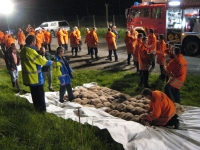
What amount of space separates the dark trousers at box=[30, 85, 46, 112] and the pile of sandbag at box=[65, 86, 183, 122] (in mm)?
1396

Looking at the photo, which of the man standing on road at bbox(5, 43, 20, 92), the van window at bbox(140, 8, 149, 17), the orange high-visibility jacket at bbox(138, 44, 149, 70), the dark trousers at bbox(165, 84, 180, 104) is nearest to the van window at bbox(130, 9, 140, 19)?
the van window at bbox(140, 8, 149, 17)

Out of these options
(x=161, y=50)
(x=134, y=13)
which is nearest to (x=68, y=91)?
(x=161, y=50)

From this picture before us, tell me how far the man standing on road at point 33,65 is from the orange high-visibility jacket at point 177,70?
3238 millimetres

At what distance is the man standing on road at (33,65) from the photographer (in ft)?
19.2

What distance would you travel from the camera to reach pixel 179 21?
1436 cm

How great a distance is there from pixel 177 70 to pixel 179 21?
331 inches

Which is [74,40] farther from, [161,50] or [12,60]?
[161,50]

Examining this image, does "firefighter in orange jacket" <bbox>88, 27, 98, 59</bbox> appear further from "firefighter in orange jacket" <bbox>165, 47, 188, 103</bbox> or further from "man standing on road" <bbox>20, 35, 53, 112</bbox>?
"man standing on road" <bbox>20, 35, 53, 112</bbox>

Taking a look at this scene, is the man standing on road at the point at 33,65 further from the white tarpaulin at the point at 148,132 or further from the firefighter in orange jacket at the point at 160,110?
the firefighter in orange jacket at the point at 160,110

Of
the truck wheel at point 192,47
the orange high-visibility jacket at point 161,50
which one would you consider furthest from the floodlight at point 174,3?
the orange high-visibility jacket at point 161,50

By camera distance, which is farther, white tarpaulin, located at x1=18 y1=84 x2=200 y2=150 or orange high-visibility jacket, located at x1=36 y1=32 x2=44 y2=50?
orange high-visibility jacket, located at x1=36 y1=32 x2=44 y2=50

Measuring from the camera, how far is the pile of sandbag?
254 inches

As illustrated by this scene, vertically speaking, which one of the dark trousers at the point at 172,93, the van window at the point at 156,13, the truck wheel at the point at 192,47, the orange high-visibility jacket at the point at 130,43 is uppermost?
the van window at the point at 156,13

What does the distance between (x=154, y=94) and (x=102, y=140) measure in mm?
1417
